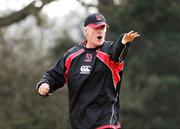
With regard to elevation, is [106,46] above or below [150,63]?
above

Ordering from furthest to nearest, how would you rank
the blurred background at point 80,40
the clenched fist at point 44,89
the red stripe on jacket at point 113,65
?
the blurred background at point 80,40
the clenched fist at point 44,89
the red stripe on jacket at point 113,65

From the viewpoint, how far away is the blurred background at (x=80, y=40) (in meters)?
21.2

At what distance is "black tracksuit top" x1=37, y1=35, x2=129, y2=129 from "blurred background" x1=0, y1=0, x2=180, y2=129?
8248mm

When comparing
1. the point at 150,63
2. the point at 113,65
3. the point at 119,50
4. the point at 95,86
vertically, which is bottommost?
the point at 150,63

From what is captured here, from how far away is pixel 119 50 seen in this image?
811 centimetres

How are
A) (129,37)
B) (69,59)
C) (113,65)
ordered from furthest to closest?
(69,59) → (113,65) → (129,37)

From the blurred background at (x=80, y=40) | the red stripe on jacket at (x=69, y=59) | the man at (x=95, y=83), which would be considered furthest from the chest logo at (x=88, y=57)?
the blurred background at (x=80, y=40)

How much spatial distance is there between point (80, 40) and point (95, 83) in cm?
2031

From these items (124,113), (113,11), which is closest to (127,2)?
(113,11)

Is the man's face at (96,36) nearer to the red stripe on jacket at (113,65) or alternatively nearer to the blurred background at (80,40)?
the red stripe on jacket at (113,65)

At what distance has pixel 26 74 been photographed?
21375 millimetres

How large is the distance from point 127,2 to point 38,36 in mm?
6044

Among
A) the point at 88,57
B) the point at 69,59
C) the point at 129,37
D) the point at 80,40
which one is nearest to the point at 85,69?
the point at 88,57

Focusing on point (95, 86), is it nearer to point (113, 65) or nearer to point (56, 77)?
point (113, 65)
